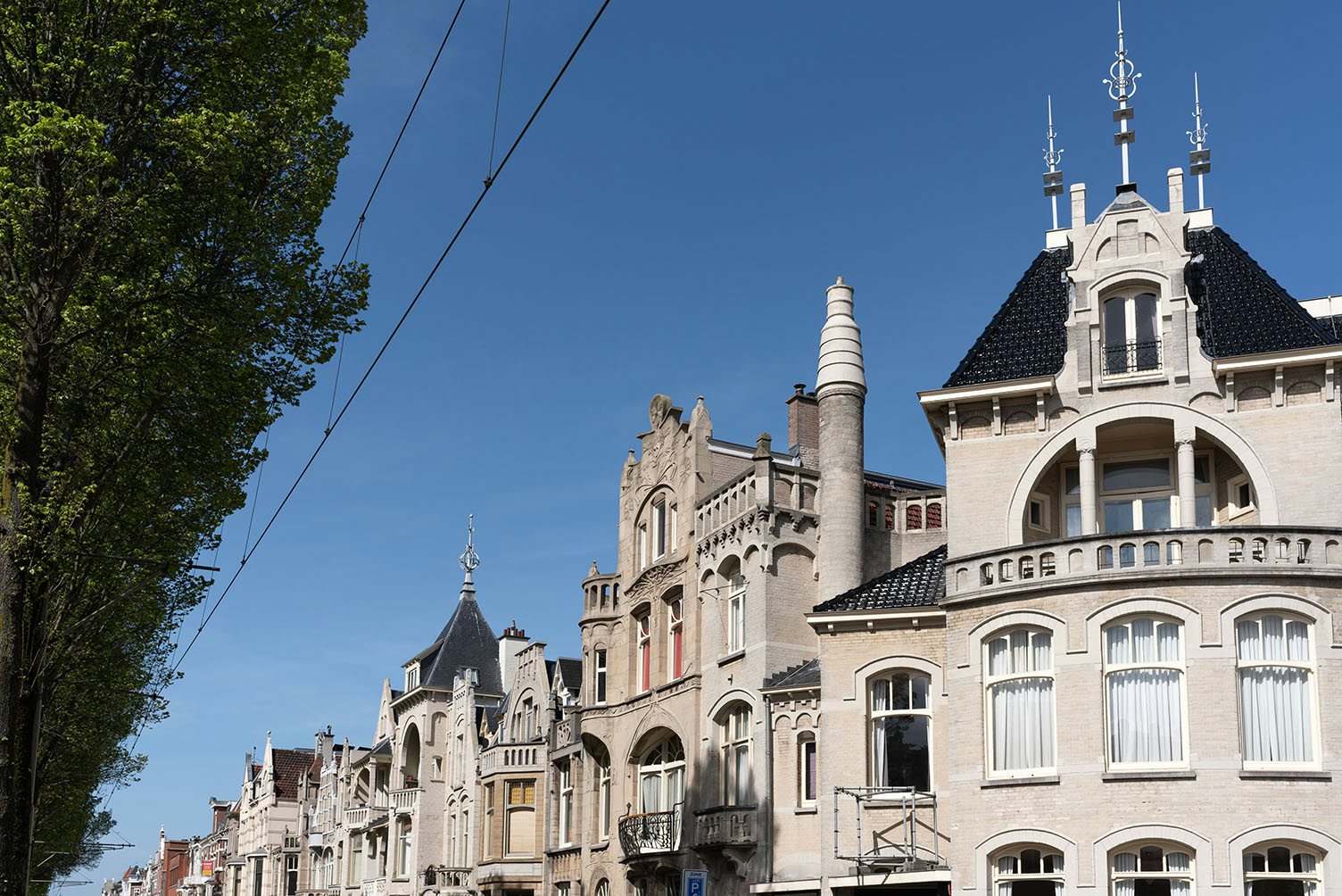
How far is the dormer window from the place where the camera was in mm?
28500

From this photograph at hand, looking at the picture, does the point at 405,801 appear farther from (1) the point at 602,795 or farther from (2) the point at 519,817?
(1) the point at 602,795

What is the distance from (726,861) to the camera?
110 feet

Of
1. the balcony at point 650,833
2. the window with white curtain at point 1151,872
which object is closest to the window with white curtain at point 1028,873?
the window with white curtain at point 1151,872

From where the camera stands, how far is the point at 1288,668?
953 inches

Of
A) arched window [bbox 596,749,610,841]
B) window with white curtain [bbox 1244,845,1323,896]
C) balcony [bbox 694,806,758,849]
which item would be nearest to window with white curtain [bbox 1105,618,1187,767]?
window with white curtain [bbox 1244,845,1323,896]

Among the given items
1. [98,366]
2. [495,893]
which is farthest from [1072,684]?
[495,893]

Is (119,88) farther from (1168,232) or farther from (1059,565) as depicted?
(1168,232)

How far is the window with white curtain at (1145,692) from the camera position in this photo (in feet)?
80.4

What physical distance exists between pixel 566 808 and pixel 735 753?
13.3m

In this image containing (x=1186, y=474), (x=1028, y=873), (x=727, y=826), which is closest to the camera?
(x=1028, y=873)

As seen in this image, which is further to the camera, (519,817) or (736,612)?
(519,817)

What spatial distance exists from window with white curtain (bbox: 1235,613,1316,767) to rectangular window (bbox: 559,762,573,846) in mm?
25094

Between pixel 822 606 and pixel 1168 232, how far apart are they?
991cm

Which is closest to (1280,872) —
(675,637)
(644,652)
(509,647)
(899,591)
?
(899,591)
